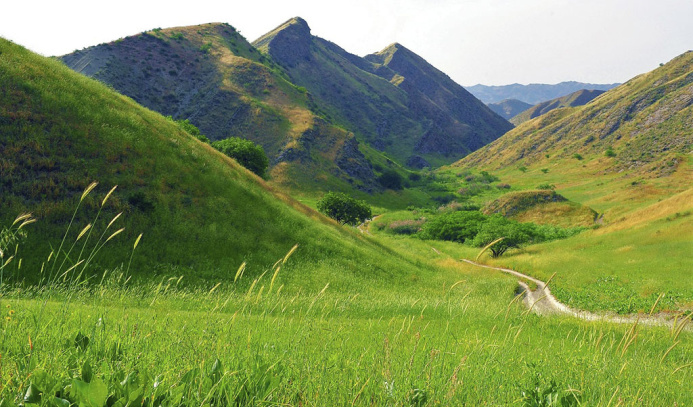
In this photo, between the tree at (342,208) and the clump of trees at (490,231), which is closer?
the clump of trees at (490,231)

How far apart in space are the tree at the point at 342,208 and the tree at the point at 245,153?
889 inches

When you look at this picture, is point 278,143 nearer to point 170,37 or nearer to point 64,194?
point 170,37

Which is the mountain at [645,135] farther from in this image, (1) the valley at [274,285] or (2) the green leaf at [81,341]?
(2) the green leaf at [81,341]

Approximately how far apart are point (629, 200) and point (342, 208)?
84.2 meters

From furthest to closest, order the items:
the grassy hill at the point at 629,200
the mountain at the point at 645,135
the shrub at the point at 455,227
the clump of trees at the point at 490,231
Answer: the mountain at the point at 645,135 → the shrub at the point at 455,227 → the clump of trees at the point at 490,231 → the grassy hill at the point at 629,200

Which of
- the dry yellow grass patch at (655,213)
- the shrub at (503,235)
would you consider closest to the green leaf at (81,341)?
the shrub at (503,235)

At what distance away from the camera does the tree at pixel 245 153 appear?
9138cm

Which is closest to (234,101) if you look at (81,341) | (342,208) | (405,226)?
(342,208)

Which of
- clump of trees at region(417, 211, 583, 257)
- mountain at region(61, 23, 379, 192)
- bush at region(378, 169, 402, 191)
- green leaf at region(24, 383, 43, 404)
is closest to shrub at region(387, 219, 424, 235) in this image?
clump of trees at region(417, 211, 583, 257)

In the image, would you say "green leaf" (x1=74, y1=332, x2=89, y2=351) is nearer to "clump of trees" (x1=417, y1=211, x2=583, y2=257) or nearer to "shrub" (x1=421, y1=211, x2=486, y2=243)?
"clump of trees" (x1=417, y1=211, x2=583, y2=257)

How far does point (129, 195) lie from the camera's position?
1121 inches

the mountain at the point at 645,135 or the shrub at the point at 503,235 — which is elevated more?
the mountain at the point at 645,135

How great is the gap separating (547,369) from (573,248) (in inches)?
2494

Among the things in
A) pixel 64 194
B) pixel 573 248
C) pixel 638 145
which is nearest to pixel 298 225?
pixel 64 194
